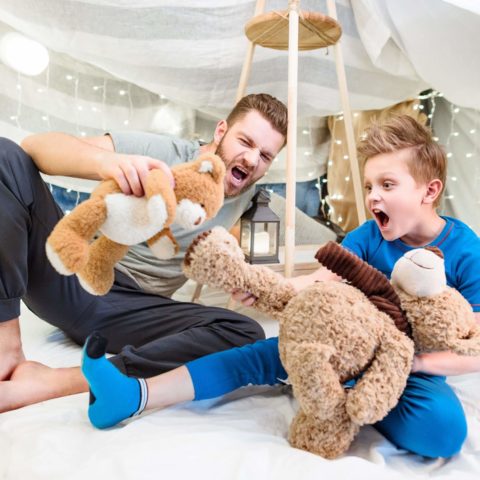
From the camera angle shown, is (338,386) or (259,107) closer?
(338,386)

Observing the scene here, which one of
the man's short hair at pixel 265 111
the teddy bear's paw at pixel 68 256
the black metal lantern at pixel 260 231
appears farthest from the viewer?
the black metal lantern at pixel 260 231

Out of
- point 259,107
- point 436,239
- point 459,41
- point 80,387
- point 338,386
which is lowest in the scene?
point 80,387

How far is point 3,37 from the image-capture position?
1.52 metres

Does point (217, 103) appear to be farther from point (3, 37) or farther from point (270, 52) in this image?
point (3, 37)

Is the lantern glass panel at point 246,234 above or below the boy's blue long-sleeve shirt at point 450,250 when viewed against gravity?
below

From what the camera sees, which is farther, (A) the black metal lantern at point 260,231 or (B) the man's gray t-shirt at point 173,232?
(A) the black metal lantern at point 260,231

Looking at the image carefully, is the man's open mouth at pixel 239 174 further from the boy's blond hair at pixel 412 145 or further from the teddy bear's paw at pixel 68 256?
the teddy bear's paw at pixel 68 256

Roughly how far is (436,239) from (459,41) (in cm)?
77

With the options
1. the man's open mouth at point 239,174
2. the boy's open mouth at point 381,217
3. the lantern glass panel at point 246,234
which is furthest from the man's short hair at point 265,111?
the boy's open mouth at point 381,217

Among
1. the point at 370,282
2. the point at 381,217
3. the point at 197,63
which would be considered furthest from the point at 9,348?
the point at 197,63

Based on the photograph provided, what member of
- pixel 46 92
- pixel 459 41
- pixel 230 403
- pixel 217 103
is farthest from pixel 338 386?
pixel 46 92

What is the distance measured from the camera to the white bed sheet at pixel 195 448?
0.53 metres

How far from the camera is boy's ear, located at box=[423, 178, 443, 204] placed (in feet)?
2.97

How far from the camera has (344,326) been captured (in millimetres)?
563
